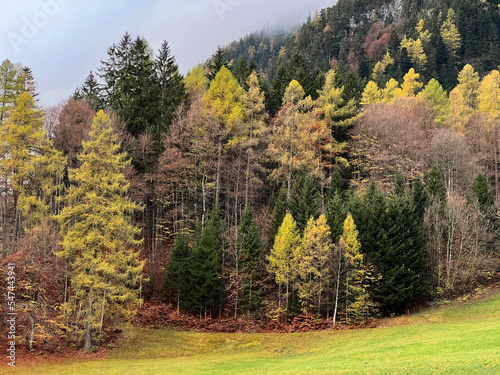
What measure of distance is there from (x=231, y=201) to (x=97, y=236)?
22.3 meters

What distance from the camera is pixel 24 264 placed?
28062 mm

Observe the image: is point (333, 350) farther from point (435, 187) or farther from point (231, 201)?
point (231, 201)

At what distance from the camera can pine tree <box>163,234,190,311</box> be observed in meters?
38.4

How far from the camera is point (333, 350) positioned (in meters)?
25.5

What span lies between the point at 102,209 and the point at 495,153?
5311 cm

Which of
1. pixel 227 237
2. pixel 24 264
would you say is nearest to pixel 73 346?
pixel 24 264

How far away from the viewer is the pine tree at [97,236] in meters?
28.0

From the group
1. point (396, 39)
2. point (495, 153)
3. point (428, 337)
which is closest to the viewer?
point (428, 337)

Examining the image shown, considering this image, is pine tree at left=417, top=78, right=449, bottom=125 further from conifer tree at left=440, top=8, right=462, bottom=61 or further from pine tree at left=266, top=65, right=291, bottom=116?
conifer tree at left=440, top=8, right=462, bottom=61

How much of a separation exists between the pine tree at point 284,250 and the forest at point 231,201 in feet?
0.44

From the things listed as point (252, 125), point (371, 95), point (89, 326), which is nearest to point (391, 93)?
point (371, 95)

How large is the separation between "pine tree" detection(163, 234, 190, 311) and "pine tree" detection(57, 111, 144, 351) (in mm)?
8742

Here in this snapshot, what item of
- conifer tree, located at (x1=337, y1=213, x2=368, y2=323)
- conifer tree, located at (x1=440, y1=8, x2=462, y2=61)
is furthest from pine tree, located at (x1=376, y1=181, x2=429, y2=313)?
conifer tree, located at (x1=440, y1=8, x2=462, y2=61)

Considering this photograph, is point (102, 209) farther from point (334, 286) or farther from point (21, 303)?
point (334, 286)
